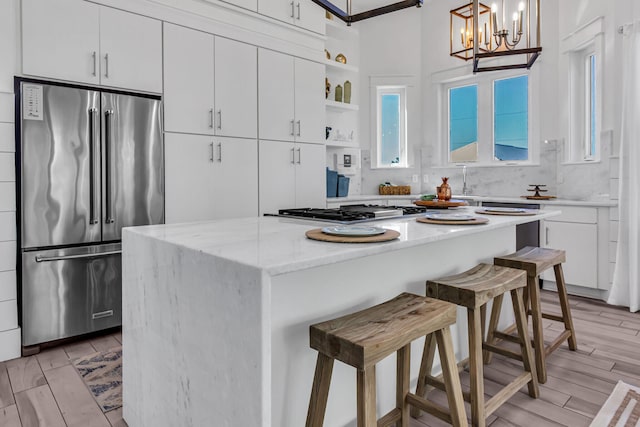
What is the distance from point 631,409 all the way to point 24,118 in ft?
12.1

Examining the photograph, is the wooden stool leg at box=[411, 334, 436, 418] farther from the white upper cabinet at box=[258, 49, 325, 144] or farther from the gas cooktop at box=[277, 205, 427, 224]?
the white upper cabinet at box=[258, 49, 325, 144]

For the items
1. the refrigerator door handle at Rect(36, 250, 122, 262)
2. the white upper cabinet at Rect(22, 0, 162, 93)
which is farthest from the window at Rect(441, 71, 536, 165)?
the refrigerator door handle at Rect(36, 250, 122, 262)

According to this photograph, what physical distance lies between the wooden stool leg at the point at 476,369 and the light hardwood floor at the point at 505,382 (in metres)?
0.23

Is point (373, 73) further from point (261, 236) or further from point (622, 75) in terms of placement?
point (261, 236)

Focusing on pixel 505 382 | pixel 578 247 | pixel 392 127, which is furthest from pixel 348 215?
pixel 392 127

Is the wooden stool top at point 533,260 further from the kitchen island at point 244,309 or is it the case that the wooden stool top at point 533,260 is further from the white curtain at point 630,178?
the white curtain at point 630,178

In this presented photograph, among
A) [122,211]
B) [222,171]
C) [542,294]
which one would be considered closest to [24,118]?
[122,211]

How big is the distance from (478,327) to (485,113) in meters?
4.14

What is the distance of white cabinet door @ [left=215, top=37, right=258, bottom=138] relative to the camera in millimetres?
3502

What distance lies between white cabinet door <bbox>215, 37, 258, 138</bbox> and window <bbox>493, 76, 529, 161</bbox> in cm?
307

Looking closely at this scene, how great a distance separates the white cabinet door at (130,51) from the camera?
2.91m

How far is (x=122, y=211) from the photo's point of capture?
3010 mm

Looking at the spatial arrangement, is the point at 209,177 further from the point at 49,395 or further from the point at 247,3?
the point at 49,395

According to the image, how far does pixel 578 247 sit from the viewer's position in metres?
3.84
